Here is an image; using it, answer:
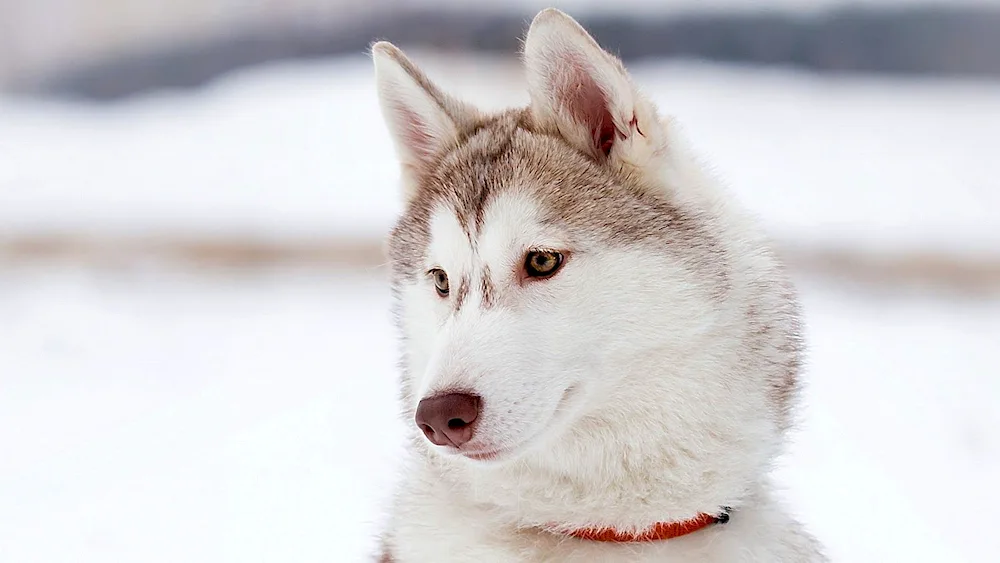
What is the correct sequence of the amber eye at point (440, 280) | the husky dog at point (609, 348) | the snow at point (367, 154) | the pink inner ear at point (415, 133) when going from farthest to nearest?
the snow at point (367, 154)
the pink inner ear at point (415, 133)
the amber eye at point (440, 280)
the husky dog at point (609, 348)

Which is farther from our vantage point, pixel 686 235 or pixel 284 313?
pixel 284 313

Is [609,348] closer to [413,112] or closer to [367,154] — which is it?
[413,112]

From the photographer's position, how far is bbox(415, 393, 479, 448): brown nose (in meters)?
0.82

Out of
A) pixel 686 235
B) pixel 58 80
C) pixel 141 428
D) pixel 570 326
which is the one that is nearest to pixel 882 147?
pixel 686 235

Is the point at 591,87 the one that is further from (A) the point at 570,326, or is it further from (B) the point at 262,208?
(B) the point at 262,208

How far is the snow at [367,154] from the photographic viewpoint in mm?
2189

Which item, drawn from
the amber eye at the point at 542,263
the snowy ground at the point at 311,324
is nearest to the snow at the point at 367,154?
the snowy ground at the point at 311,324

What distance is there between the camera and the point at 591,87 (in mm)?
1010

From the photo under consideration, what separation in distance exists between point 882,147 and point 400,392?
166 centimetres

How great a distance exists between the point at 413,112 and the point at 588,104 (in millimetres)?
251

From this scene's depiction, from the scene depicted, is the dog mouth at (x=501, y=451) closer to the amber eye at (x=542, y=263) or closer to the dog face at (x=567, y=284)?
the dog face at (x=567, y=284)

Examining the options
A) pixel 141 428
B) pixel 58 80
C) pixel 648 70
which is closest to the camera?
pixel 141 428

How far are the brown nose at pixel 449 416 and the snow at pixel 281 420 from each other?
1.37 feet

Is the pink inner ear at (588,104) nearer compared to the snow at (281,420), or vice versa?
the pink inner ear at (588,104)
